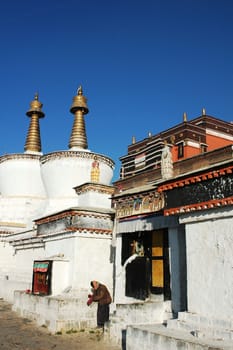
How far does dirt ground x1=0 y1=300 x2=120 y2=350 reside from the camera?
9180 mm

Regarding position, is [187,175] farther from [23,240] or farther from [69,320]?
[23,240]

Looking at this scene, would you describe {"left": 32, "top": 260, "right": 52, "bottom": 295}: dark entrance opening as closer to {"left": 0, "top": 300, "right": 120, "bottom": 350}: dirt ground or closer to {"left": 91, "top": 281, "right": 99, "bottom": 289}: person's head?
{"left": 0, "top": 300, "right": 120, "bottom": 350}: dirt ground

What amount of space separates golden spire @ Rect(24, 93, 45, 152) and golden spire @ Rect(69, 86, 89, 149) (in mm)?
3873

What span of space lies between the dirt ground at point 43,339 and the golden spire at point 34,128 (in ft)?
52.5

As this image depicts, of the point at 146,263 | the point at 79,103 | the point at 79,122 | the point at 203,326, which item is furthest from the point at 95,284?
the point at 79,103

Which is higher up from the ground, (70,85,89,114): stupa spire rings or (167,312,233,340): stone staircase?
(70,85,89,114): stupa spire rings

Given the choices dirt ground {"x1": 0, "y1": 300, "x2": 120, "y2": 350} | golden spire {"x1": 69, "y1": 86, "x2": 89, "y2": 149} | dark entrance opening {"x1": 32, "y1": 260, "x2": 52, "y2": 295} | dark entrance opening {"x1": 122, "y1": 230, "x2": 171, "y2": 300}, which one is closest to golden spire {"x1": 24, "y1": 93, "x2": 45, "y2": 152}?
golden spire {"x1": 69, "y1": 86, "x2": 89, "y2": 149}

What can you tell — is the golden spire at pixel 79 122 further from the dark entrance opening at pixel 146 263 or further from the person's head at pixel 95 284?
the person's head at pixel 95 284

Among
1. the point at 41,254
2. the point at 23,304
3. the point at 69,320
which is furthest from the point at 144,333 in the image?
the point at 41,254

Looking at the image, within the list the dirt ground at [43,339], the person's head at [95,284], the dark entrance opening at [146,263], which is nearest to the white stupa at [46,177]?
the dark entrance opening at [146,263]

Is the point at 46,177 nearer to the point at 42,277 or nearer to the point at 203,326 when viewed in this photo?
the point at 42,277

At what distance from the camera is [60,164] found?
2094 cm

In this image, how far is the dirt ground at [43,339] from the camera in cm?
918

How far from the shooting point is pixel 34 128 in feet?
90.5
